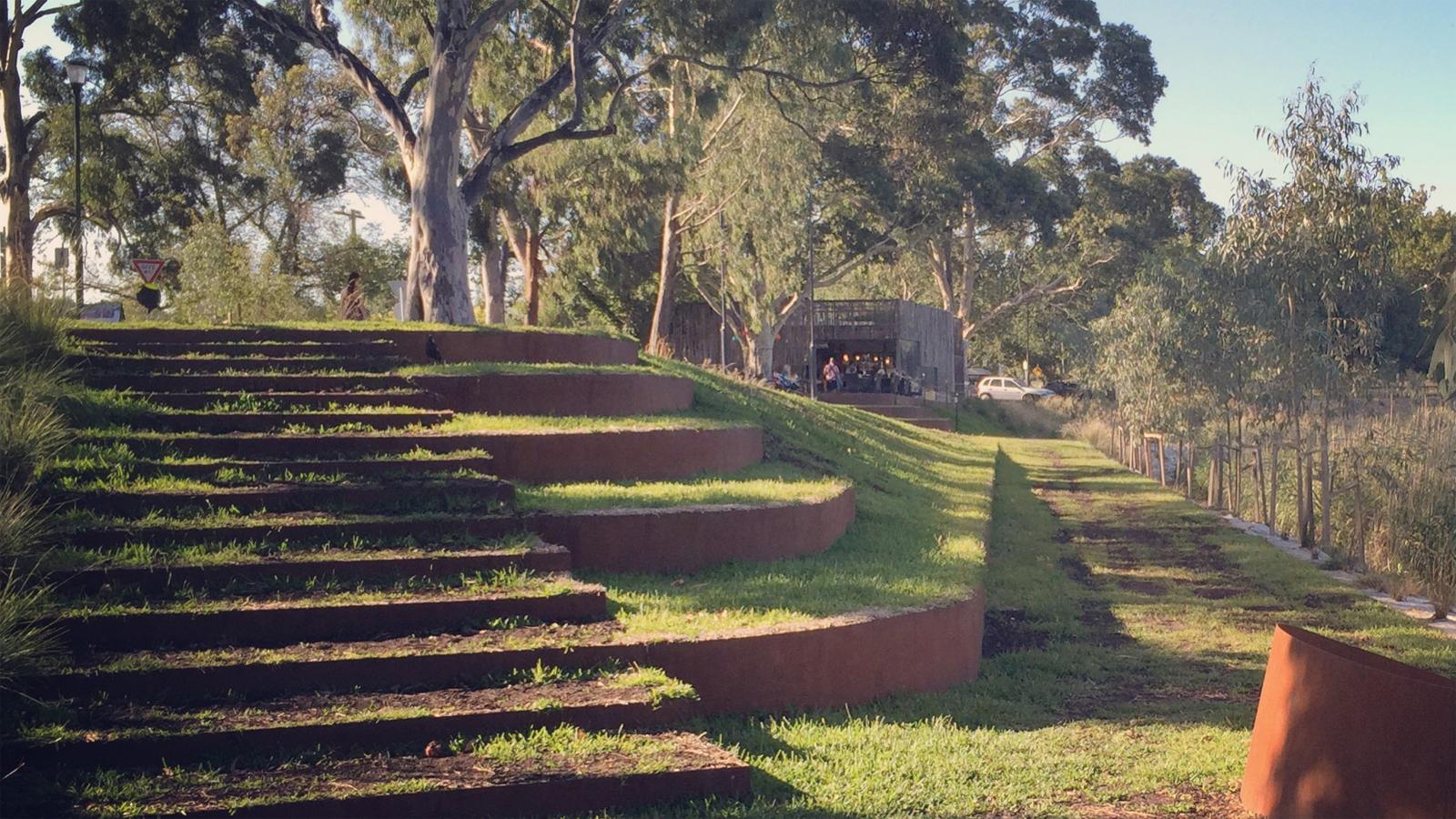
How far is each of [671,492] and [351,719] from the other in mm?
4624

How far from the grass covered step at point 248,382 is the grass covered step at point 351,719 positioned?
17.8 feet

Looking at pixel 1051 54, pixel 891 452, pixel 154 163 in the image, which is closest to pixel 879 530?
pixel 891 452

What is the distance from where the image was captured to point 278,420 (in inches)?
395

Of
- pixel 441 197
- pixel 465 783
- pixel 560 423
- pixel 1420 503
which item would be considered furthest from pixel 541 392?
pixel 1420 503

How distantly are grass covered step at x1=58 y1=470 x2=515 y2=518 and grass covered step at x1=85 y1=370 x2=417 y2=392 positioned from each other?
2536 mm

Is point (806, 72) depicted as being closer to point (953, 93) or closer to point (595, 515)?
point (953, 93)

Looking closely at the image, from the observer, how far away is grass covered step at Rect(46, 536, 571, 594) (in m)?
6.89

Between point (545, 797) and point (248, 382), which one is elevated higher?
point (248, 382)

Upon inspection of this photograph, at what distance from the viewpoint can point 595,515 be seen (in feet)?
28.8

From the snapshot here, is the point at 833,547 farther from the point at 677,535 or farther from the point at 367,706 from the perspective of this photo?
the point at 367,706

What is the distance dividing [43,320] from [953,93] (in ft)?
47.8

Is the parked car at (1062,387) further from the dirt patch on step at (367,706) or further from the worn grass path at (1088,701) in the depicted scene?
the dirt patch on step at (367,706)

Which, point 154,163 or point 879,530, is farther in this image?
point 154,163

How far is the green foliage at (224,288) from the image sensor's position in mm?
15750
